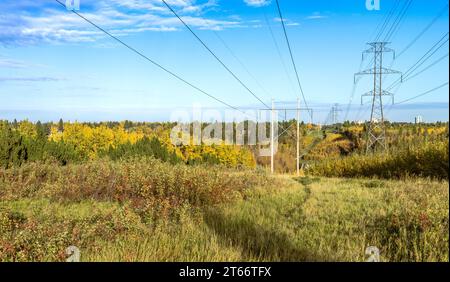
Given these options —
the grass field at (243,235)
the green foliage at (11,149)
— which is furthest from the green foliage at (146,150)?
the grass field at (243,235)

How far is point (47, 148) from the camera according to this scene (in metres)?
34.3

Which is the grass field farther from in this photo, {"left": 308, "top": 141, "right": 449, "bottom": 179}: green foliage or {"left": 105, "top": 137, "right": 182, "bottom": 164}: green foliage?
{"left": 105, "top": 137, "right": 182, "bottom": 164}: green foliage

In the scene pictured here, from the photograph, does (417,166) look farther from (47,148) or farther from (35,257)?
(47,148)

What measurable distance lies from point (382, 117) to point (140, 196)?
87.2ft

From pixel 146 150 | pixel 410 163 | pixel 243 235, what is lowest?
pixel 243 235

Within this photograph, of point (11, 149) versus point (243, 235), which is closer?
point (243, 235)

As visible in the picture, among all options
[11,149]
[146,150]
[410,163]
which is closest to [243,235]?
[410,163]

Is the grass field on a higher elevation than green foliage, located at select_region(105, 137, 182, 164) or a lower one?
lower

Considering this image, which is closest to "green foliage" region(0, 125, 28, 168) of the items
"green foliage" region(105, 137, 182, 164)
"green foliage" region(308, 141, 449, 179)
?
"green foliage" region(105, 137, 182, 164)

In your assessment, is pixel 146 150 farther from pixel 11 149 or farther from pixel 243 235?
pixel 243 235

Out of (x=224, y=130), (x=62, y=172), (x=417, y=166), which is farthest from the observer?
(x=224, y=130)

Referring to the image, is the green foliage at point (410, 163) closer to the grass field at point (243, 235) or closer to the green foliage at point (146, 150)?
the grass field at point (243, 235)

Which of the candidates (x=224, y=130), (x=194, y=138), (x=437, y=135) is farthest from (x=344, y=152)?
(x=437, y=135)
